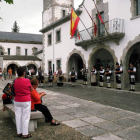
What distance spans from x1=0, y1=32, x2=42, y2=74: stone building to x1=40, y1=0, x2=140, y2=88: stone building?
1519 centimetres

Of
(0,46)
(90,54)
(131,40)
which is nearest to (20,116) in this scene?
(131,40)

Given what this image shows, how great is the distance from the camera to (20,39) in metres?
41.8

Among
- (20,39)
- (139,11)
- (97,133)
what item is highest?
(20,39)

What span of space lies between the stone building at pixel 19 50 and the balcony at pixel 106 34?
2303 cm

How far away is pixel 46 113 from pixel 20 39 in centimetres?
3941

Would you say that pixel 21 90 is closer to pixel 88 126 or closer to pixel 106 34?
pixel 88 126

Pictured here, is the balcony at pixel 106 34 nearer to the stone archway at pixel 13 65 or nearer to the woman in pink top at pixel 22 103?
the woman in pink top at pixel 22 103

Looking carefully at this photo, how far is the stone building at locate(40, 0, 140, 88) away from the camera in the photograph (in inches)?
509

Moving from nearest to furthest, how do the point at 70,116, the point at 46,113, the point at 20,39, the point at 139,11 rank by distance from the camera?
1. the point at 46,113
2. the point at 70,116
3. the point at 139,11
4. the point at 20,39

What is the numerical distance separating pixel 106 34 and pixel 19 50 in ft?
100.0

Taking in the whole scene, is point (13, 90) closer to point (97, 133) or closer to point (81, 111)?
point (97, 133)

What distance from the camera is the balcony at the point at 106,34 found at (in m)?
13.2

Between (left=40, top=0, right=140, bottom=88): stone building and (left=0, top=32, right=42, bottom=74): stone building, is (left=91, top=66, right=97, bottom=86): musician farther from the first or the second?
(left=0, top=32, right=42, bottom=74): stone building

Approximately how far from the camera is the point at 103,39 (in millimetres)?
14242
